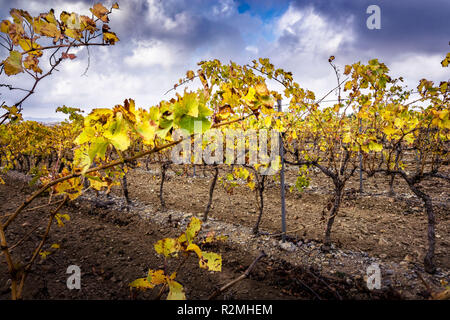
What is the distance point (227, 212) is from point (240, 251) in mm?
1766

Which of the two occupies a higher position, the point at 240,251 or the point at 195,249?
the point at 195,249

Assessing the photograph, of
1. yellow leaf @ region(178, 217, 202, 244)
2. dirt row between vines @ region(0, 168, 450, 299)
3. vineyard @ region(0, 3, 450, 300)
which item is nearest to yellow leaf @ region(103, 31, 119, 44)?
vineyard @ region(0, 3, 450, 300)

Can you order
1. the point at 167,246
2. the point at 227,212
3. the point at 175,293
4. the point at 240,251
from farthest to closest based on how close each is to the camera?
1. the point at 227,212
2. the point at 240,251
3. the point at 167,246
4. the point at 175,293

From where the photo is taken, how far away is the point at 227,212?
534 centimetres

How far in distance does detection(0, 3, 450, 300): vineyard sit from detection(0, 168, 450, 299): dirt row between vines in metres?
0.02

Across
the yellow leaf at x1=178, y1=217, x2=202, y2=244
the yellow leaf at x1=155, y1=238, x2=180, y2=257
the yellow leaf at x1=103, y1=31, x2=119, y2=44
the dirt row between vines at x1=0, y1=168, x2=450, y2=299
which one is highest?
the yellow leaf at x1=103, y1=31, x2=119, y2=44

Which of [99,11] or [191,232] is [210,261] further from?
[99,11]

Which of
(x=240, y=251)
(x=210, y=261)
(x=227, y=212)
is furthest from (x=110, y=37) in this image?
(x=227, y=212)

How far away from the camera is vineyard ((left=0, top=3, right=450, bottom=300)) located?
759 mm

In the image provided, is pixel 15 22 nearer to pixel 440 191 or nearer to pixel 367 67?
pixel 367 67

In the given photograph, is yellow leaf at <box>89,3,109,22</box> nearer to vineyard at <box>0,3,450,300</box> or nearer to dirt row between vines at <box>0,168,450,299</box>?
vineyard at <box>0,3,450,300</box>

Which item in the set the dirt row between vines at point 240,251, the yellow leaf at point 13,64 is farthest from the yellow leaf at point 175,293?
the yellow leaf at point 13,64
